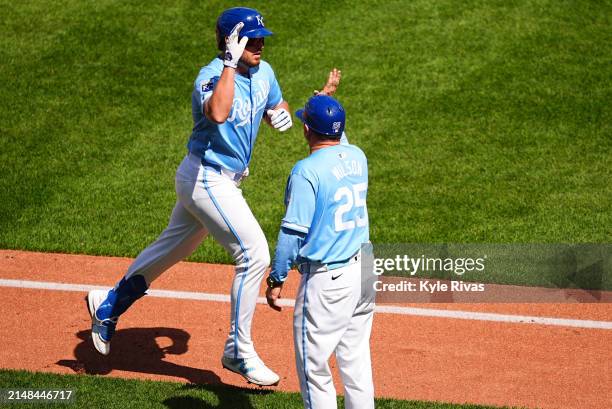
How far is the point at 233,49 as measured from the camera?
6047 millimetres

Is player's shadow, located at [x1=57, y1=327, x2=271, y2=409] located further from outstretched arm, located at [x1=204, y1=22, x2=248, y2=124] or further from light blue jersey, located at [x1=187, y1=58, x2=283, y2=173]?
outstretched arm, located at [x1=204, y1=22, x2=248, y2=124]

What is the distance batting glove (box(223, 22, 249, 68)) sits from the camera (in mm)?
6020

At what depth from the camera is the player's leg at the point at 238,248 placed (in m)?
6.36

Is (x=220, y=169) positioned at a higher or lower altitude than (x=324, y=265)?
higher

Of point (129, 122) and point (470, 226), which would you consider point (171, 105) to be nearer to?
point (129, 122)

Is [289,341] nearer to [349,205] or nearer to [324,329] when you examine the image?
[324,329]

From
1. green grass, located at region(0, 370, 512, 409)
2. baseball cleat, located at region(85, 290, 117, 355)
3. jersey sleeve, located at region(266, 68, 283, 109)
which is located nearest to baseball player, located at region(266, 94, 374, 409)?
green grass, located at region(0, 370, 512, 409)

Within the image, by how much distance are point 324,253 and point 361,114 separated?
5.66 meters

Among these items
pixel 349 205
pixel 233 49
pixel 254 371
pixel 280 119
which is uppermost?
pixel 233 49

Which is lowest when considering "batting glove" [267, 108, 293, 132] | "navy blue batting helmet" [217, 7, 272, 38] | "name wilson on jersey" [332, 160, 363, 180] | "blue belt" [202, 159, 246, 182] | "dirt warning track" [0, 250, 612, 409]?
"dirt warning track" [0, 250, 612, 409]

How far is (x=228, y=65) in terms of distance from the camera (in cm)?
600

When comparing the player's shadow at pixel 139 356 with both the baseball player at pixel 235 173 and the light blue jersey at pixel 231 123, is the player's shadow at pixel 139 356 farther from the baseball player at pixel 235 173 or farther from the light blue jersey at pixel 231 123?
the light blue jersey at pixel 231 123

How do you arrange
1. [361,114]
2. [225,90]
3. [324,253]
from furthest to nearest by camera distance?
1. [361,114]
2. [225,90]
3. [324,253]

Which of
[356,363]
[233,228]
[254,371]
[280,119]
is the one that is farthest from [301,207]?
[254,371]
